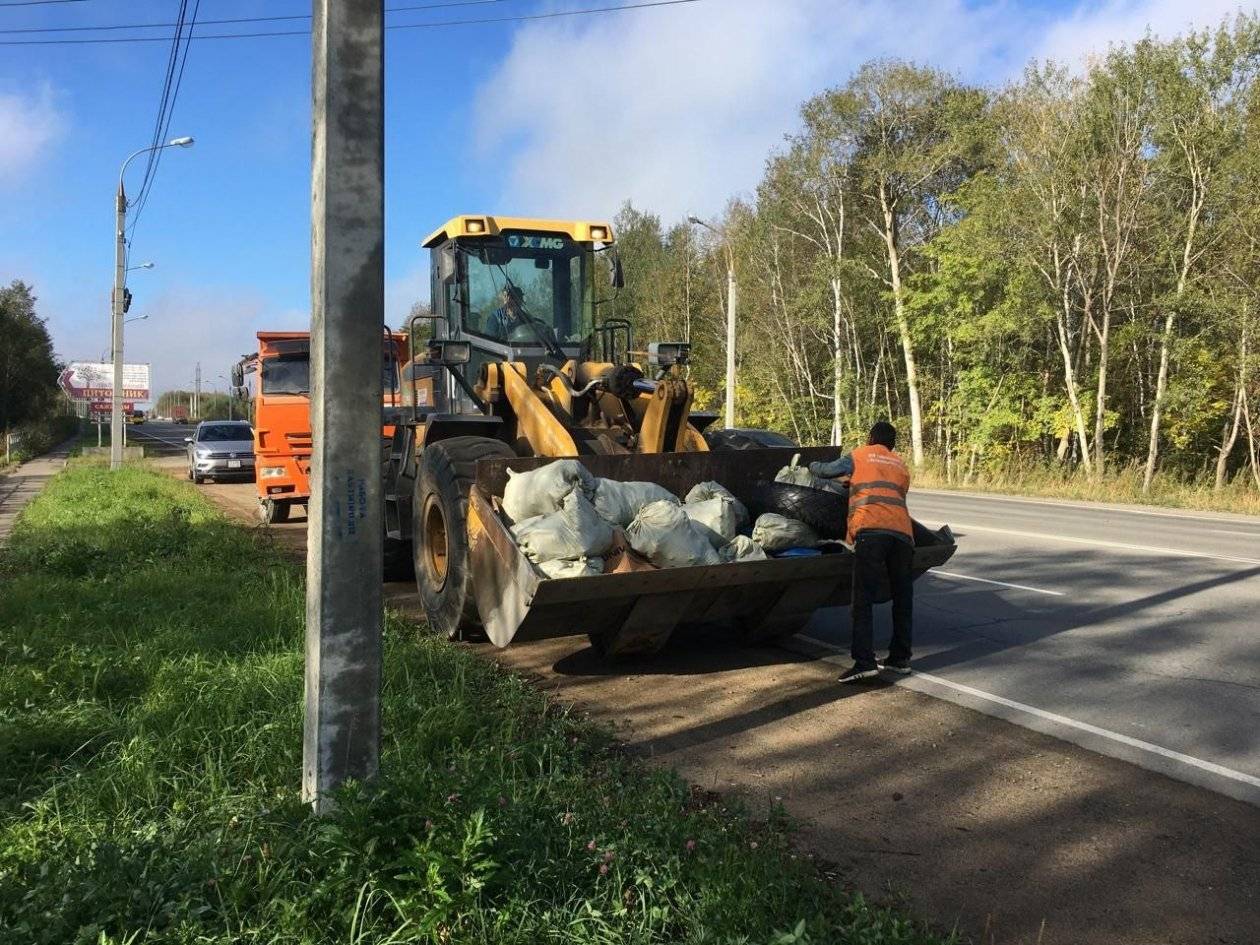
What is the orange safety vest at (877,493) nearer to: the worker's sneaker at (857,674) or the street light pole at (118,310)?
the worker's sneaker at (857,674)

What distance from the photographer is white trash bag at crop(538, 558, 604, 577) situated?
217 inches

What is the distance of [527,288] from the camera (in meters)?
9.11

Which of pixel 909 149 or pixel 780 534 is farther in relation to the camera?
pixel 909 149

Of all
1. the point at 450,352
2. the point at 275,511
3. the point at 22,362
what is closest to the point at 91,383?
the point at 22,362

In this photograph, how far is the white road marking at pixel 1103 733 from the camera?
4.75 meters

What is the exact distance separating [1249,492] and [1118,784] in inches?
822

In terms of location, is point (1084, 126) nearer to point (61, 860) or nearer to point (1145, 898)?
point (1145, 898)

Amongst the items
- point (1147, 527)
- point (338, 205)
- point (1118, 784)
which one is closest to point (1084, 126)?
point (1147, 527)

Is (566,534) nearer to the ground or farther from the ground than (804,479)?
nearer to the ground

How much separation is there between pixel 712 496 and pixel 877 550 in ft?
3.76

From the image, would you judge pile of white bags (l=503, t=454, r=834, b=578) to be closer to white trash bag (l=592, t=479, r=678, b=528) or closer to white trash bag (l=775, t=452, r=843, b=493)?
white trash bag (l=592, t=479, r=678, b=528)

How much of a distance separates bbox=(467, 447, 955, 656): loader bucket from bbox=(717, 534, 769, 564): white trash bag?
0.57 feet

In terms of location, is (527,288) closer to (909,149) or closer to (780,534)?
(780,534)

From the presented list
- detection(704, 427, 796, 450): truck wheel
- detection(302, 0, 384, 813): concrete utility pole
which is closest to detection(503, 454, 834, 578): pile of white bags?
detection(704, 427, 796, 450): truck wheel
